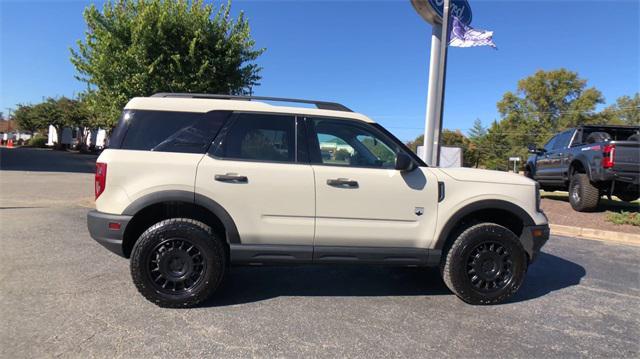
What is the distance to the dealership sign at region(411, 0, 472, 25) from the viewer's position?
10.6m

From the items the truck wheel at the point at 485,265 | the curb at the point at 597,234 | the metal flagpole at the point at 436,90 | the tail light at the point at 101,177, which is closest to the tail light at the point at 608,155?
the curb at the point at 597,234

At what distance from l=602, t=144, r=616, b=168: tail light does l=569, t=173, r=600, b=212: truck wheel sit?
35.7 inches

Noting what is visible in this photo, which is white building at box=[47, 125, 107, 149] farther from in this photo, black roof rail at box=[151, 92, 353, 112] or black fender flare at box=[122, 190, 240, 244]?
black fender flare at box=[122, 190, 240, 244]

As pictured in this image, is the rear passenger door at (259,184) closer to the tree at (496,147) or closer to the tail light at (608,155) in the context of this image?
the tail light at (608,155)

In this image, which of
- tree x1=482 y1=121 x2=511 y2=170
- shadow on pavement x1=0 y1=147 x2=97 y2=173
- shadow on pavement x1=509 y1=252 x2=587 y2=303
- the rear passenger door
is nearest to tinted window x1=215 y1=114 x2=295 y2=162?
the rear passenger door

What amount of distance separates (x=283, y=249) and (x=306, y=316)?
2.03 feet

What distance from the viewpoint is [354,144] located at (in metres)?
4.07

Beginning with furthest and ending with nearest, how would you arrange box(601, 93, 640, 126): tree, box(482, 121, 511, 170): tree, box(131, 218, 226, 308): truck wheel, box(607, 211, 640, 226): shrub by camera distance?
box(482, 121, 511, 170): tree, box(601, 93, 640, 126): tree, box(607, 211, 640, 226): shrub, box(131, 218, 226, 308): truck wheel

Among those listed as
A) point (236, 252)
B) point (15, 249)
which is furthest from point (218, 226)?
point (15, 249)

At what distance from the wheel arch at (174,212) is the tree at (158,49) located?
8535mm

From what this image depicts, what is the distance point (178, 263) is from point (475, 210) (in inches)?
111

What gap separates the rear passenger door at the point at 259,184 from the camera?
12.2 ft

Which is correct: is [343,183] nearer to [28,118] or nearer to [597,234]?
[597,234]

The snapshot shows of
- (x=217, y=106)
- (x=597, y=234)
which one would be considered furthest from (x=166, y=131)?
(x=597, y=234)
